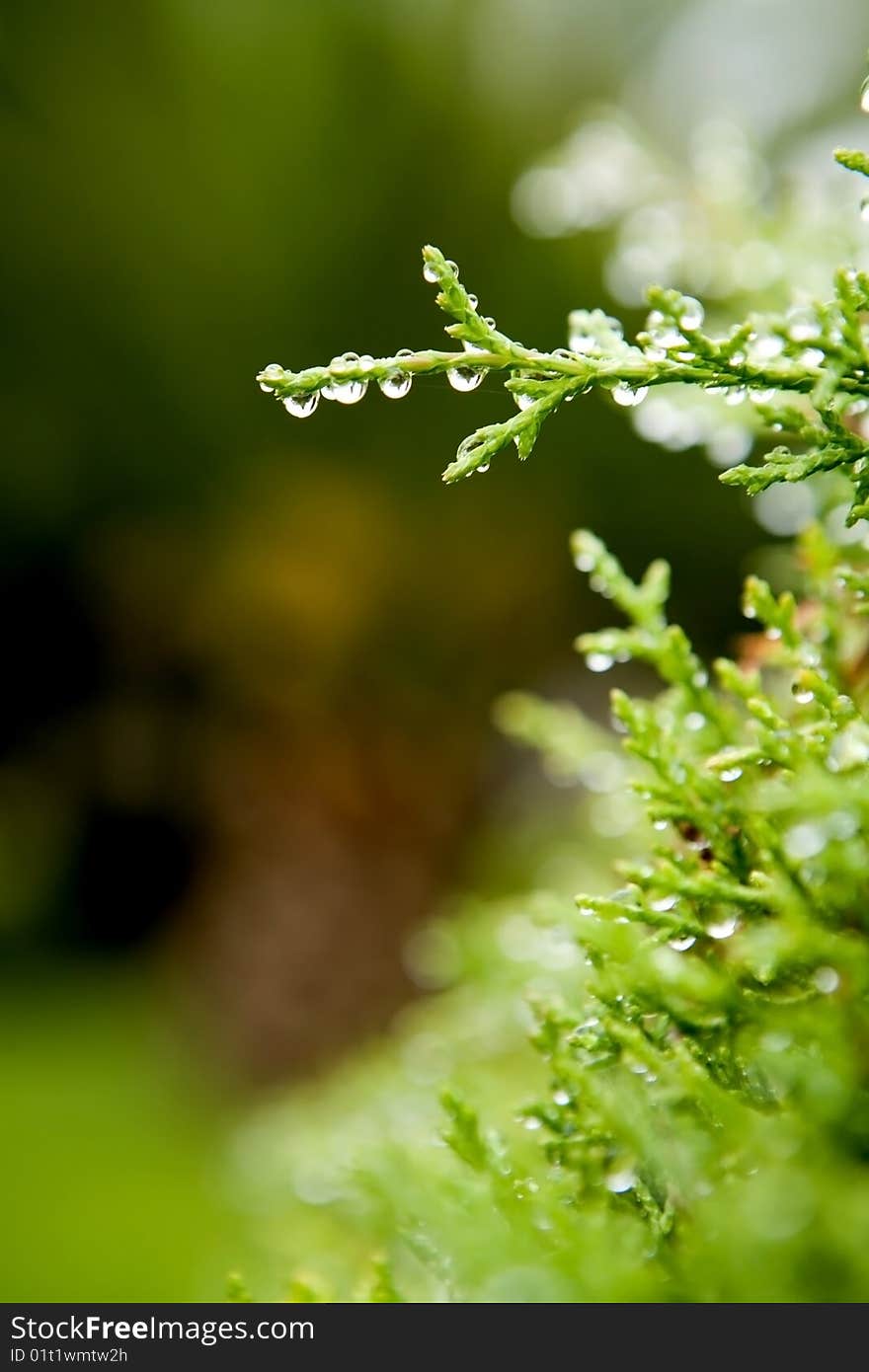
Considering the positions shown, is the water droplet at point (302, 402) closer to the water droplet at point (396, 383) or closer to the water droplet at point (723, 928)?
the water droplet at point (396, 383)

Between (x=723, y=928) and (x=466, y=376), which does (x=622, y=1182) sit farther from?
(x=466, y=376)

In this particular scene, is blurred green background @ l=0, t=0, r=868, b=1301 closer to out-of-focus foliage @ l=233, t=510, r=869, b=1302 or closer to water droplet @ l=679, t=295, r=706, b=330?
out-of-focus foliage @ l=233, t=510, r=869, b=1302

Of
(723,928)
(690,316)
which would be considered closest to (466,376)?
(690,316)

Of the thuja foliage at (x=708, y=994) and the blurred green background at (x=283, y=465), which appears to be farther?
the blurred green background at (x=283, y=465)

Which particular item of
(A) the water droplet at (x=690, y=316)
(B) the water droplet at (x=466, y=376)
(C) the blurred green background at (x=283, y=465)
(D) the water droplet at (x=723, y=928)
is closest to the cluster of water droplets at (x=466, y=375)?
(B) the water droplet at (x=466, y=376)
